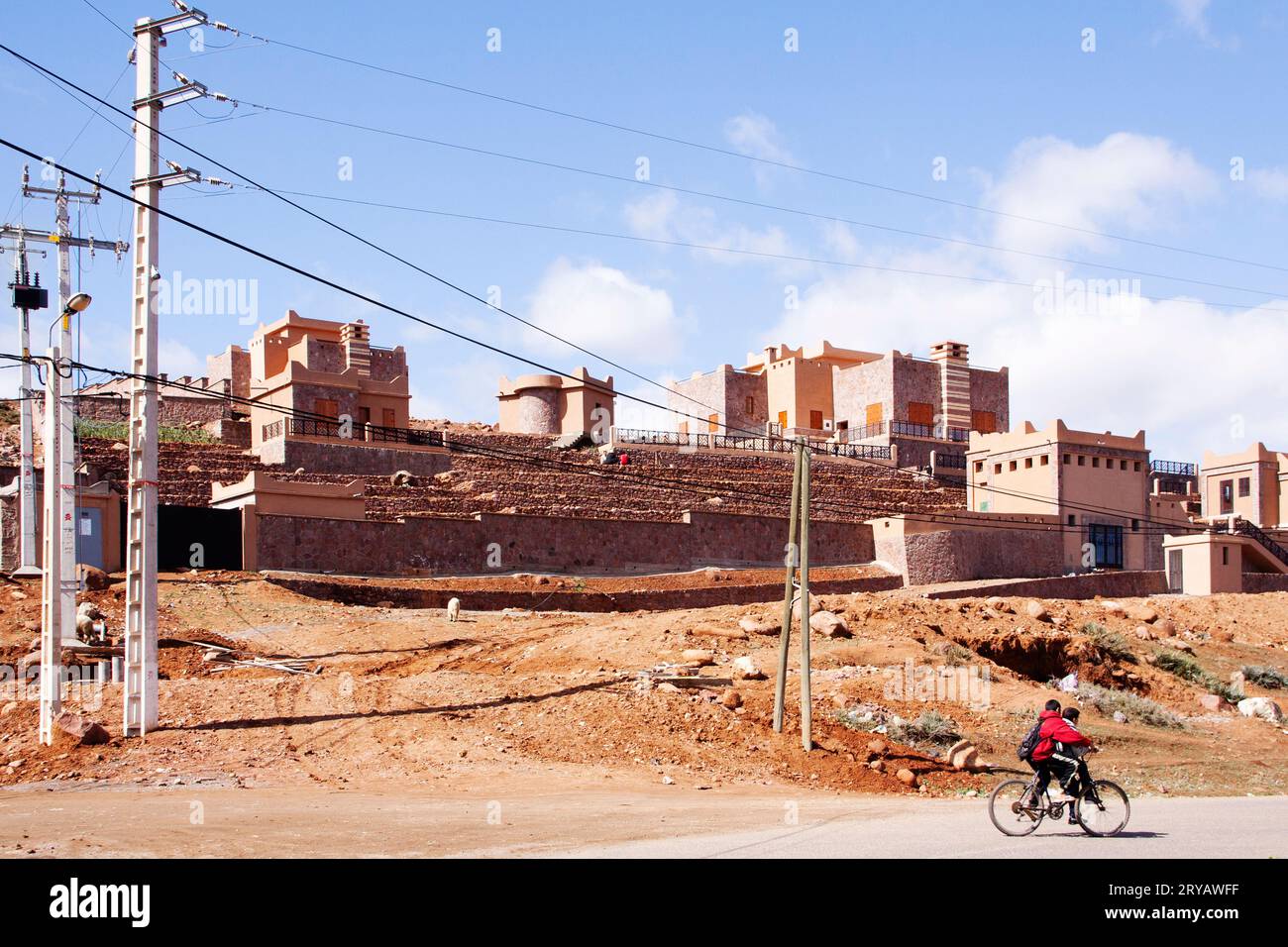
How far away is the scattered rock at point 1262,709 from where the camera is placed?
27.0 metres

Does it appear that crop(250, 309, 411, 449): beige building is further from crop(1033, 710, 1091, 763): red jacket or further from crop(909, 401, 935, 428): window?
crop(1033, 710, 1091, 763): red jacket

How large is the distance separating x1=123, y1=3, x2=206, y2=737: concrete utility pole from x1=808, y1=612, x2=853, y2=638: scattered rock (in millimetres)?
12395

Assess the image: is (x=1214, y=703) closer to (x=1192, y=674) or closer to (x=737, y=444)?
(x=1192, y=674)

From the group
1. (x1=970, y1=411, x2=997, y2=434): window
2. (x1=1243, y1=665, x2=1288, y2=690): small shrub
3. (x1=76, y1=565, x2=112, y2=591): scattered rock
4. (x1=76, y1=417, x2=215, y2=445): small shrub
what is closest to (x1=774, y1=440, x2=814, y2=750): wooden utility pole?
(x1=1243, y1=665, x2=1288, y2=690): small shrub

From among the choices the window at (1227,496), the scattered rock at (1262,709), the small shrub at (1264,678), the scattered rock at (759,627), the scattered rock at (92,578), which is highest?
the window at (1227,496)

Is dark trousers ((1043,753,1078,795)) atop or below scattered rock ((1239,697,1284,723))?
atop

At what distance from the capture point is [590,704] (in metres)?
21.3

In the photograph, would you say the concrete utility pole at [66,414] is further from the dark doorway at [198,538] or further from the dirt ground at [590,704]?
the dark doorway at [198,538]

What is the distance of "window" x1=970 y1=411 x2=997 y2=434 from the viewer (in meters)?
72.6

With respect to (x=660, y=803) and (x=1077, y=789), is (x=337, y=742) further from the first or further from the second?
(x=1077, y=789)

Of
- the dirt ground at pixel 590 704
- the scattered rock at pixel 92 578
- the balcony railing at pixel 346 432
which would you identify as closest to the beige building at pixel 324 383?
the balcony railing at pixel 346 432

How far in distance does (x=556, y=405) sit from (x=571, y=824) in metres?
52.5

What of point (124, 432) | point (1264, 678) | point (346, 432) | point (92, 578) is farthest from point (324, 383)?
point (1264, 678)

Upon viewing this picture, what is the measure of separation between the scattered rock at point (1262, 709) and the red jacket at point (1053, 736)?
15515mm
